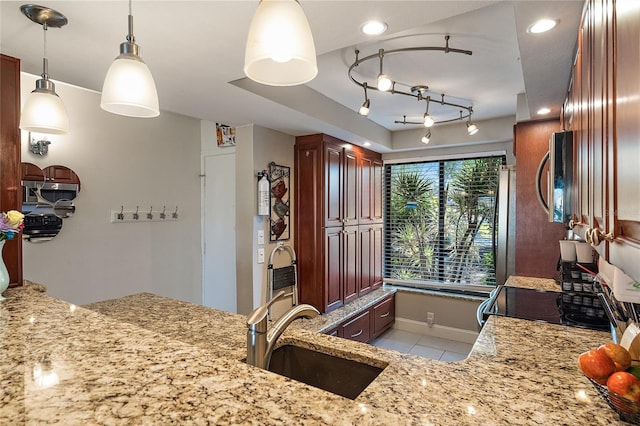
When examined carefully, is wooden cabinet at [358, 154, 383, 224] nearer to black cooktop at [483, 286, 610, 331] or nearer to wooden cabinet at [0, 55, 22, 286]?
black cooktop at [483, 286, 610, 331]

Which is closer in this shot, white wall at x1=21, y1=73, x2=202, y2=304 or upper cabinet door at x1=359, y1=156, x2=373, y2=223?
white wall at x1=21, y1=73, x2=202, y2=304

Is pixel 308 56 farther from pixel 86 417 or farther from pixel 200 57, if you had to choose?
pixel 200 57

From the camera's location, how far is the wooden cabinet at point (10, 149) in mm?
1725

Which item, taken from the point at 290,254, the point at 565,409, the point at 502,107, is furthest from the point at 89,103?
the point at 502,107

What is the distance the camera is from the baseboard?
13.6 ft

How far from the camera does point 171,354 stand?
3.19 ft

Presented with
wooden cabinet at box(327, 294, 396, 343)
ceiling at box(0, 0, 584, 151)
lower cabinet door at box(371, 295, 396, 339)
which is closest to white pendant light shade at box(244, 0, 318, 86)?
ceiling at box(0, 0, 584, 151)

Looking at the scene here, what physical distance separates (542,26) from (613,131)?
86cm

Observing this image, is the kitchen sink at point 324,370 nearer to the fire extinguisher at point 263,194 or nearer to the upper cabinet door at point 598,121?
the upper cabinet door at point 598,121

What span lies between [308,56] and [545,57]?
58.1 inches

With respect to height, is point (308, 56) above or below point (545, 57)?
below

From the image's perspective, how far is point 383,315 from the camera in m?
4.33

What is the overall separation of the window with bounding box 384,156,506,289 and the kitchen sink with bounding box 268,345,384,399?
11.3 feet

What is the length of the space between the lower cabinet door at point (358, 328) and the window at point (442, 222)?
1.06 m
